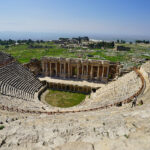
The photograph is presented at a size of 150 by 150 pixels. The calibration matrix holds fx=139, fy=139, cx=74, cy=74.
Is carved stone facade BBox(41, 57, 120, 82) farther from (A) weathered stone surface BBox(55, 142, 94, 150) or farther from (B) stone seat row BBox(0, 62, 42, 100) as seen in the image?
(A) weathered stone surface BBox(55, 142, 94, 150)

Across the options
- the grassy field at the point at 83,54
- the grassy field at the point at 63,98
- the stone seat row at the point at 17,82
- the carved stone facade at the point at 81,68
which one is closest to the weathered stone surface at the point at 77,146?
the stone seat row at the point at 17,82

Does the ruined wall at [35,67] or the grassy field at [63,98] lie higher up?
the ruined wall at [35,67]

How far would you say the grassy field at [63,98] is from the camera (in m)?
29.4

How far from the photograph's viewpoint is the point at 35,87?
34.1 meters

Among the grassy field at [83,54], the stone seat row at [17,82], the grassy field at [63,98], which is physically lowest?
the grassy field at [63,98]

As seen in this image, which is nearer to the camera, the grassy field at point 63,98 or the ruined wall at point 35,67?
the grassy field at point 63,98

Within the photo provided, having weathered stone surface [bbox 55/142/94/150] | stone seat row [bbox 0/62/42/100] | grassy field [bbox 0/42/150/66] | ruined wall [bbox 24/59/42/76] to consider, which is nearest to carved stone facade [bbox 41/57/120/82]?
ruined wall [bbox 24/59/42/76]

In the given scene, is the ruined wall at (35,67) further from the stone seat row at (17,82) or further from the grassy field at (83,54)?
the grassy field at (83,54)

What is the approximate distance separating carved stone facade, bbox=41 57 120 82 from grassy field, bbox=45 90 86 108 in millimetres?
8626

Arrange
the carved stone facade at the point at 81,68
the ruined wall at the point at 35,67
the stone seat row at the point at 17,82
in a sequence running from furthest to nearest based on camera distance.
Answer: the ruined wall at the point at 35,67 → the carved stone facade at the point at 81,68 → the stone seat row at the point at 17,82

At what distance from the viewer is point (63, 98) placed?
3225 centimetres

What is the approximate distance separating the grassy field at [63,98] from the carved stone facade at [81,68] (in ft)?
A: 28.3

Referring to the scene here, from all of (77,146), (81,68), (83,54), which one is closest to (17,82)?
(81,68)

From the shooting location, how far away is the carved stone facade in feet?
131
